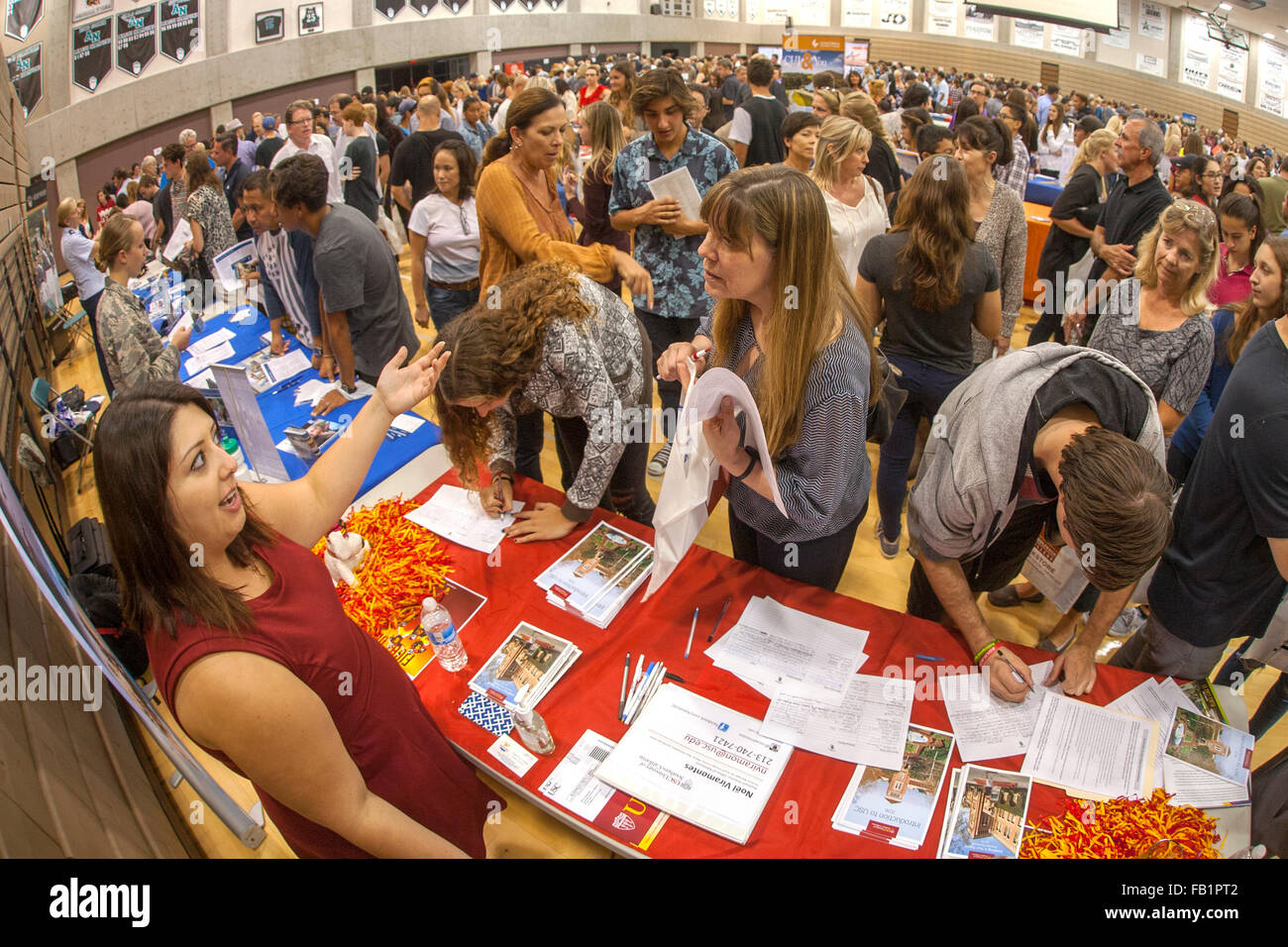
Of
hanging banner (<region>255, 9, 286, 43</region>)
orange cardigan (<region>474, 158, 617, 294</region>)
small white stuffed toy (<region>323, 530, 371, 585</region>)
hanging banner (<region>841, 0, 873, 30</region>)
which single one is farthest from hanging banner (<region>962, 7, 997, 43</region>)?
small white stuffed toy (<region>323, 530, 371, 585</region>)

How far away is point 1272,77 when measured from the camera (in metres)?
16.3

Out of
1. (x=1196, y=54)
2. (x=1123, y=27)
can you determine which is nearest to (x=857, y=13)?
(x=1123, y=27)

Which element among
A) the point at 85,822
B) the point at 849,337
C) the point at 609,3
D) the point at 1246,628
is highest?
the point at 609,3

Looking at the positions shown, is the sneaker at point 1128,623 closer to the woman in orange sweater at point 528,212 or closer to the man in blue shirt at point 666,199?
the man in blue shirt at point 666,199

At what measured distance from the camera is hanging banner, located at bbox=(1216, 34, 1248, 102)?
16.7 meters

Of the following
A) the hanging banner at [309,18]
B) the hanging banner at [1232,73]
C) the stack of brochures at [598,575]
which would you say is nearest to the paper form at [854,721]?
the stack of brochures at [598,575]

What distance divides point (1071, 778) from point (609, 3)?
2148 cm

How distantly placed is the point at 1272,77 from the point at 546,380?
2228cm

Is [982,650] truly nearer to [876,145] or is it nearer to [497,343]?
[497,343]

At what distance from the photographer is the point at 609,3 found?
1861 cm

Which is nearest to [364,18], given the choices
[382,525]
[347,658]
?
[382,525]

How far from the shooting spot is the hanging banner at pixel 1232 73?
1667 cm

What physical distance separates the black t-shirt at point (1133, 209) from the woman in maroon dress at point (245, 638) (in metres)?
4.00
